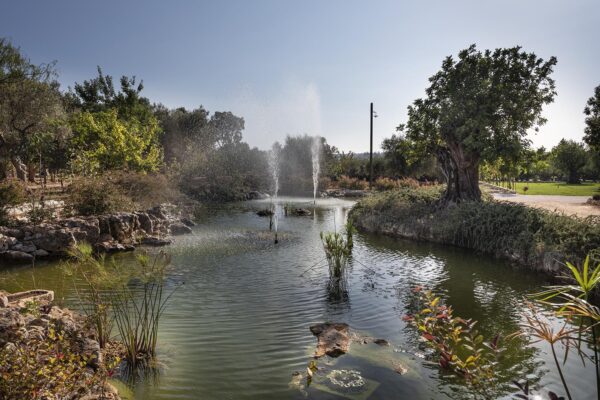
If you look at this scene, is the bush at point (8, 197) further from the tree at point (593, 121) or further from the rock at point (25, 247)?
the tree at point (593, 121)

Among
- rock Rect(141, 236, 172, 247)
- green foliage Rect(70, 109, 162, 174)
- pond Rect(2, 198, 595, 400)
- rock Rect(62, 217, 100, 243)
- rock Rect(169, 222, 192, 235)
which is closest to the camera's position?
pond Rect(2, 198, 595, 400)

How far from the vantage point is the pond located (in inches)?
220

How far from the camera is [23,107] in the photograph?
24.6m

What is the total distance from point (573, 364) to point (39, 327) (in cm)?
853

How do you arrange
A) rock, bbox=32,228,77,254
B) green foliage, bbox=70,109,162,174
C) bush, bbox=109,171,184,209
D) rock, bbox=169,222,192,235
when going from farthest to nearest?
green foliage, bbox=70,109,162,174, bush, bbox=109,171,184,209, rock, bbox=169,222,192,235, rock, bbox=32,228,77,254

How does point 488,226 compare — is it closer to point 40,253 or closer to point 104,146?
point 40,253

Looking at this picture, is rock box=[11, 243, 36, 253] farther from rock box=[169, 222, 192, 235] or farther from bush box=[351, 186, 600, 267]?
bush box=[351, 186, 600, 267]

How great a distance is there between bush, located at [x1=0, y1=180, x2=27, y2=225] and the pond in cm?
378

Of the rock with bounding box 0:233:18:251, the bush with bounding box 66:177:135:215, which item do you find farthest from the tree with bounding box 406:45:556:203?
the rock with bounding box 0:233:18:251

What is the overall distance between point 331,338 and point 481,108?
16760mm

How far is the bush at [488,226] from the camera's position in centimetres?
1186

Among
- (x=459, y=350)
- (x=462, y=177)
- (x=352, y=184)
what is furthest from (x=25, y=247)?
(x=352, y=184)

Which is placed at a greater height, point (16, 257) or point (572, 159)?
point (572, 159)

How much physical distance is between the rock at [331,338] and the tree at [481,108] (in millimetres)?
15038
